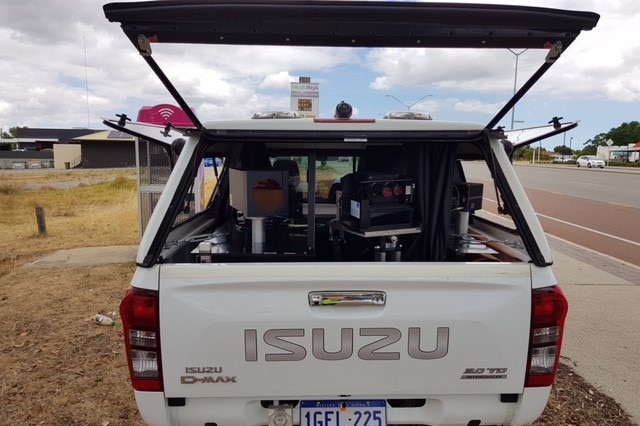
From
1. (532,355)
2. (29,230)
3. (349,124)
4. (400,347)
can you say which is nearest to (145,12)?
(349,124)

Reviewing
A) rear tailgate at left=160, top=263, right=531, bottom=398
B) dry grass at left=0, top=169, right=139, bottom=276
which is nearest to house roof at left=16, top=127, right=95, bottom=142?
dry grass at left=0, top=169, right=139, bottom=276

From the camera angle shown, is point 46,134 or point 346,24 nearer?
point 346,24

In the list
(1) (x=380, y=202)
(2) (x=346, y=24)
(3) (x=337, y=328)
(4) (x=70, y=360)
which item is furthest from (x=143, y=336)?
(4) (x=70, y=360)

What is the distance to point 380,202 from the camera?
273 cm

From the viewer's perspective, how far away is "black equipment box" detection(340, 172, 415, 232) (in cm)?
267

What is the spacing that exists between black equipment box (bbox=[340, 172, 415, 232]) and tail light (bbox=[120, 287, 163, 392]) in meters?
1.20

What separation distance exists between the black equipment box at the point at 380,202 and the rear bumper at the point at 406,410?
3.16 feet

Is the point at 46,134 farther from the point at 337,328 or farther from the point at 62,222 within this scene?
the point at 337,328

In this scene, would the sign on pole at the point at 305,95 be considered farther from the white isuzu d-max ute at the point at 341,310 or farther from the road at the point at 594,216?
the white isuzu d-max ute at the point at 341,310

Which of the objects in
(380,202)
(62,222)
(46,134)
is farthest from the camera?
(46,134)

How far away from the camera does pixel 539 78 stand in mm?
2201

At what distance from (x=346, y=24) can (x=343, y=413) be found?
1.73 meters

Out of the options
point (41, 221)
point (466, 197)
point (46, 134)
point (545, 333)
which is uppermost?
point (46, 134)

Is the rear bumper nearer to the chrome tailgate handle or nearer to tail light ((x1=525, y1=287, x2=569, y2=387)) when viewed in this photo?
tail light ((x1=525, y1=287, x2=569, y2=387))
